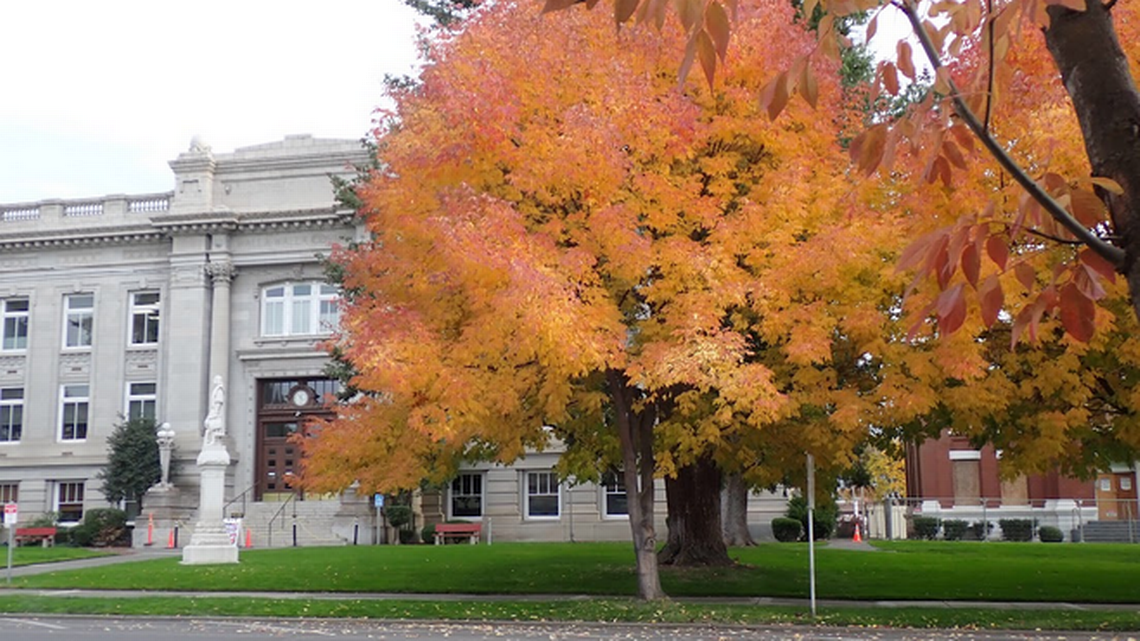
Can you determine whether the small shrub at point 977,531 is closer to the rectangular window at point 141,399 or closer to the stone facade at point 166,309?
the stone facade at point 166,309

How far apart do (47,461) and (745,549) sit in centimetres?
3164

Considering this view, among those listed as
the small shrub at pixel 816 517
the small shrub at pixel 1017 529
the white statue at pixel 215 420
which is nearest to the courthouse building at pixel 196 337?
the small shrub at pixel 816 517

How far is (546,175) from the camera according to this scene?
1747cm

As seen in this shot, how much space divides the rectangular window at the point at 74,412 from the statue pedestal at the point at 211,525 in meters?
21.5

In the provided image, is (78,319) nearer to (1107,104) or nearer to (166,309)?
(166,309)

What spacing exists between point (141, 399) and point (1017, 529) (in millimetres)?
39512

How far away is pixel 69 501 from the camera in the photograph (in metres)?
50.5

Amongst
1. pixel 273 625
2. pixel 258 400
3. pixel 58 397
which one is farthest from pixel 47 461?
pixel 273 625

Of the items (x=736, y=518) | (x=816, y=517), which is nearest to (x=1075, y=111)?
(x=736, y=518)

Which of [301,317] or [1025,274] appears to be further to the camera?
[301,317]

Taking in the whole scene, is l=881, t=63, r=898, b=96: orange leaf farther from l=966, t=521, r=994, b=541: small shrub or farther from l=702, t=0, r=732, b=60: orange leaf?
l=966, t=521, r=994, b=541: small shrub

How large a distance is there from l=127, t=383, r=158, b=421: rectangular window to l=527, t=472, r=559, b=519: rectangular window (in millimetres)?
16847

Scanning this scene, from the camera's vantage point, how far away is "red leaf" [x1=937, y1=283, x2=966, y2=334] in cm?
303

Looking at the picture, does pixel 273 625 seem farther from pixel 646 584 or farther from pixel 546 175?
pixel 546 175
